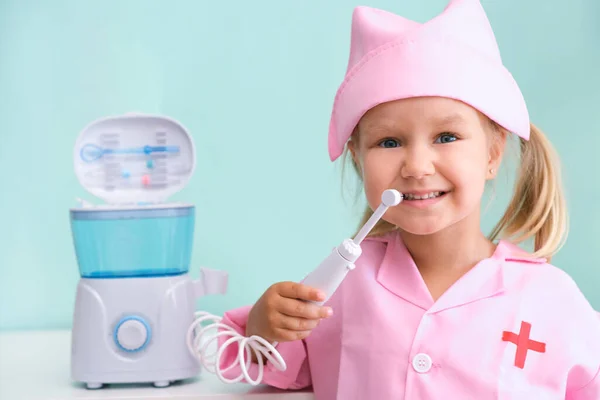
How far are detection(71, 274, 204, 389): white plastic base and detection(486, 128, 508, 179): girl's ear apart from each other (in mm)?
414

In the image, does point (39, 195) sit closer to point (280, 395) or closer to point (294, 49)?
point (294, 49)

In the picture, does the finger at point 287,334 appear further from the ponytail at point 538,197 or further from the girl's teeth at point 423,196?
the ponytail at point 538,197

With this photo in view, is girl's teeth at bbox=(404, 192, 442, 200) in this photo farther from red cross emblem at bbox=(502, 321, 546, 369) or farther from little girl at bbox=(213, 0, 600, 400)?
red cross emblem at bbox=(502, 321, 546, 369)

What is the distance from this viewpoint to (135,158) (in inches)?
42.2

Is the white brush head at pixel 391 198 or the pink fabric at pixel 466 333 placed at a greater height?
the white brush head at pixel 391 198

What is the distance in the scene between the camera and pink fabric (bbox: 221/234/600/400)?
2.75 feet

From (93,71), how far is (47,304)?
386mm

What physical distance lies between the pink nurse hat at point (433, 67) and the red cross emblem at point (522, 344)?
0.21 meters

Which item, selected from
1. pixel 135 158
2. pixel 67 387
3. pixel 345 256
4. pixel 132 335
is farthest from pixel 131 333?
pixel 345 256

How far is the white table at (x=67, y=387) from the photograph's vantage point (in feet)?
3.13

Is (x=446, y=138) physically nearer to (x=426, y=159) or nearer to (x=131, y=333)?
(x=426, y=159)

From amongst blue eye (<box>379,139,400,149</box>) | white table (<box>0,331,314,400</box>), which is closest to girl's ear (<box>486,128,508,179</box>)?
blue eye (<box>379,139,400,149</box>)

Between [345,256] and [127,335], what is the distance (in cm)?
34

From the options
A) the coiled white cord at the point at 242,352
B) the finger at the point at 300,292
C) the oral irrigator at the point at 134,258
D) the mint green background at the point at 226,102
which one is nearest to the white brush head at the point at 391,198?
the finger at the point at 300,292
